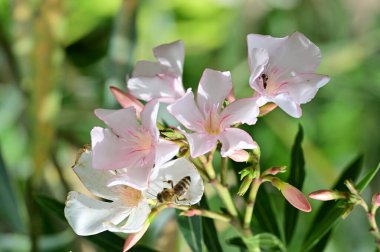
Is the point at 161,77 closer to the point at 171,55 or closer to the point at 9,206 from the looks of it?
the point at 171,55

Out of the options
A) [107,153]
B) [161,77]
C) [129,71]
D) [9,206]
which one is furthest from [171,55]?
[9,206]

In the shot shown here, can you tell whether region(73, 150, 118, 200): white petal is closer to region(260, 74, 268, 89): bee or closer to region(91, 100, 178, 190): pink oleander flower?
region(91, 100, 178, 190): pink oleander flower

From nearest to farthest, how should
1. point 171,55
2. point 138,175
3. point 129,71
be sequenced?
1. point 138,175
2. point 171,55
3. point 129,71

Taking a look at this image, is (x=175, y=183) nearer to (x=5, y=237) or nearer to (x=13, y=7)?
(x=5, y=237)

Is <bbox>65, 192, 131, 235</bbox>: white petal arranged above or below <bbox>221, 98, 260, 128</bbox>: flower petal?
below

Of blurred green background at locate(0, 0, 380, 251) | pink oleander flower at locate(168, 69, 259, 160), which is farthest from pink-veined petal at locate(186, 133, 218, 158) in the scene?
blurred green background at locate(0, 0, 380, 251)

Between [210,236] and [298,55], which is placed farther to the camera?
[210,236]

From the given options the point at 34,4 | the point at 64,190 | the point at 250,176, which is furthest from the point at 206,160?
the point at 34,4
